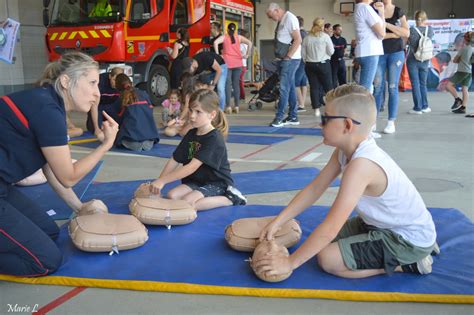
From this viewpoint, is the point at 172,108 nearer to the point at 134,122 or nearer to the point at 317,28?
the point at 134,122

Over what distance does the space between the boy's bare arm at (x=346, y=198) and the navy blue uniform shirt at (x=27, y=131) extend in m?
1.39

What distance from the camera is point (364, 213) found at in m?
2.45

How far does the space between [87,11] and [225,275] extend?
338 inches

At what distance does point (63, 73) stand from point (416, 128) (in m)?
6.16

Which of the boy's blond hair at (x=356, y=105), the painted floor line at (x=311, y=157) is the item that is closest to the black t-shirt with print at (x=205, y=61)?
the painted floor line at (x=311, y=157)

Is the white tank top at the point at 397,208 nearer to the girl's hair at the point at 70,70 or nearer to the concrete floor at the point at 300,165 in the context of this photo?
the concrete floor at the point at 300,165

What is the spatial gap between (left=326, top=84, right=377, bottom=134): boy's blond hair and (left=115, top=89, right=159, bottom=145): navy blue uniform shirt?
13.4ft

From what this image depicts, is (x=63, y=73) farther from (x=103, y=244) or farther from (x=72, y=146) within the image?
(x=72, y=146)

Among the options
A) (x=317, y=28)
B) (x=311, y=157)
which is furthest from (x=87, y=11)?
(x=311, y=157)

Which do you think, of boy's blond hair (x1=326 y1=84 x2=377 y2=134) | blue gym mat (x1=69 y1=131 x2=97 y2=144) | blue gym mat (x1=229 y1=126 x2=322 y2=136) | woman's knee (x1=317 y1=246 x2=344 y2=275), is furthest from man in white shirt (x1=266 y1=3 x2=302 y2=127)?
woman's knee (x1=317 y1=246 x2=344 y2=275)

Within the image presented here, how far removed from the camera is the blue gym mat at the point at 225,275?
227cm

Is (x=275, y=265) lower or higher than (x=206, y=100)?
lower

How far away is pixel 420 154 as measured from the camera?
5570mm

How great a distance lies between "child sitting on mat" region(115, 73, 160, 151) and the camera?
607cm
